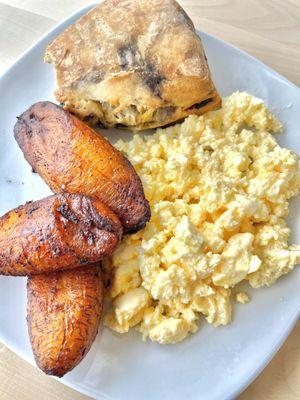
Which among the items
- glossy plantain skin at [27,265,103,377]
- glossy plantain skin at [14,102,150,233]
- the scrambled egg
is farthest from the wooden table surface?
glossy plantain skin at [27,265,103,377]

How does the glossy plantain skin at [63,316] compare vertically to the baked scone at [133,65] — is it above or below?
below

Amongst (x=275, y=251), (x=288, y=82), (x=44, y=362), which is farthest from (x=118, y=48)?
(x=44, y=362)

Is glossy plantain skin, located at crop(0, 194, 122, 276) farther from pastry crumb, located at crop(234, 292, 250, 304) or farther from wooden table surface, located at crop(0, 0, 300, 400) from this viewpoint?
wooden table surface, located at crop(0, 0, 300, 400)

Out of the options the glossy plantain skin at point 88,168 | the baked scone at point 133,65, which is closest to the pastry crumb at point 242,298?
the glossy plantain skin at point 88,168

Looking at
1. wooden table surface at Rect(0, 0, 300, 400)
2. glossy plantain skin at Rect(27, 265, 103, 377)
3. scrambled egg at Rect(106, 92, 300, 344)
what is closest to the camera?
glossy plantain skin at Rect(27, 265, 103, 377)

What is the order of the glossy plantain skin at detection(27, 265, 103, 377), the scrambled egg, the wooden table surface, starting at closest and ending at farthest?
1. the glossy plantain skin at detection(27, 265, 103, 377)
2. the scrambled egg
3. the wooden table surface

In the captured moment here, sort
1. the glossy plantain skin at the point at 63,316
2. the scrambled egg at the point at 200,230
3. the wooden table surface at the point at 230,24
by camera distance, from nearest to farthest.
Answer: the glossy plantain skin at the point at 63,316 → the scrambled egg at the point at 200,230 → the wooden table surface at the point at 230,24

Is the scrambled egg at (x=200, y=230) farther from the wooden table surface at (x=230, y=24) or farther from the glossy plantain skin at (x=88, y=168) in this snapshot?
the wooden table surface at (x=230, y=24)

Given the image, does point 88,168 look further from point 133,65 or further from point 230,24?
point 230,24
